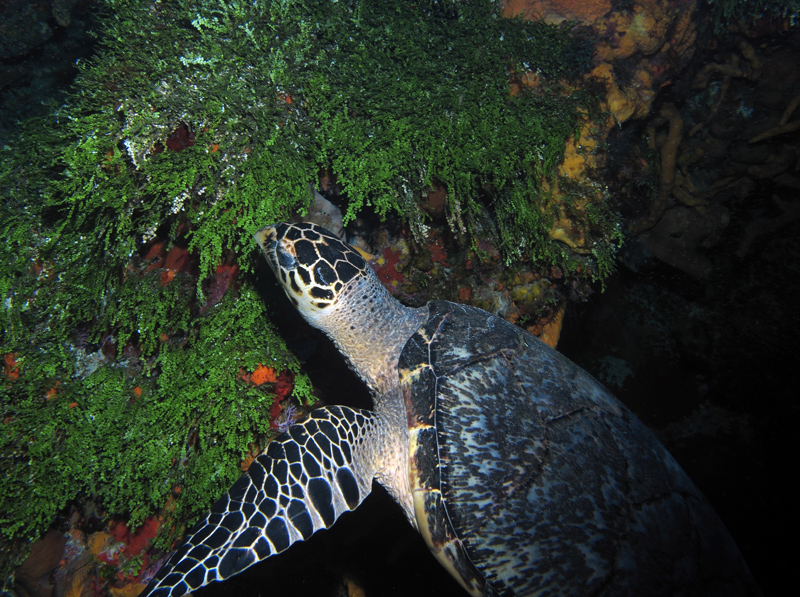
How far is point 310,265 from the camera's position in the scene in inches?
84.7

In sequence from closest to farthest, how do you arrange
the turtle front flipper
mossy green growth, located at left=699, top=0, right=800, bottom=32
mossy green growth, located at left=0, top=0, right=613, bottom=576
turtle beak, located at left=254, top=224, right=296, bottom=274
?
the turtle front flipper < mossy green growth, located at left=0, top=0, right=613, bottom=576 < turtle beak, located at left=254, top=224, right=296, bottom=274 < mossy green growth, located at left=699, top=0, right=800, bottom=32

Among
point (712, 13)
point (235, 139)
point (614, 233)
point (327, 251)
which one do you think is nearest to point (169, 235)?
point (235, 139)

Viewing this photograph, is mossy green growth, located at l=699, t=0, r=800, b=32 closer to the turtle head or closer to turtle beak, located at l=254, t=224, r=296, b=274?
the turtle head

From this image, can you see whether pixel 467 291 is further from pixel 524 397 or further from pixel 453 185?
pixel 524 397

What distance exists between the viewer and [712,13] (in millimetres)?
3670

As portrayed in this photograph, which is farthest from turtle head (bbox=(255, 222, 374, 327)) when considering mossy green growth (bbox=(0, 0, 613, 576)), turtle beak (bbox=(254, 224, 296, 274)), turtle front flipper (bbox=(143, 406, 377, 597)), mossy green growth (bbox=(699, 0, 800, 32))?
mossy green growth (bbox=(699, 0, 800, 32))

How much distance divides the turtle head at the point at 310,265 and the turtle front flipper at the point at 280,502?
81 cm

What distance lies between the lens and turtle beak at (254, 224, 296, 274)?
2.04 m

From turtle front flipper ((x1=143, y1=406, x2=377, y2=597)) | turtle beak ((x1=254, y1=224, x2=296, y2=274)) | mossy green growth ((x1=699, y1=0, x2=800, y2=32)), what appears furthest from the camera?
mossy green growth ((x1=699, y1=0, x2=800, y2=32))

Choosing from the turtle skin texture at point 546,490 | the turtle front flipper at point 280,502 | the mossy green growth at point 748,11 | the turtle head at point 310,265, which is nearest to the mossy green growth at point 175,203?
the turtle head at point 310,265

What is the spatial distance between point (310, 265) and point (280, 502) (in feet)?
4.81

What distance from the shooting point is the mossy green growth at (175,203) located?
1912 mm

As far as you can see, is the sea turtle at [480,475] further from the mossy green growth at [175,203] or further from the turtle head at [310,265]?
the mossy green growth at [175,203]

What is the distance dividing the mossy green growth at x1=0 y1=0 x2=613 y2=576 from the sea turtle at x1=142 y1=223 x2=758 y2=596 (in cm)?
43
